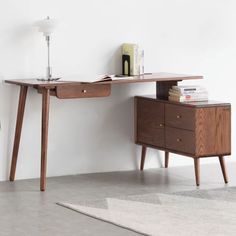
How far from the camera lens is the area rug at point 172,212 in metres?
4.48

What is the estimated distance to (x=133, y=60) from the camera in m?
6.02

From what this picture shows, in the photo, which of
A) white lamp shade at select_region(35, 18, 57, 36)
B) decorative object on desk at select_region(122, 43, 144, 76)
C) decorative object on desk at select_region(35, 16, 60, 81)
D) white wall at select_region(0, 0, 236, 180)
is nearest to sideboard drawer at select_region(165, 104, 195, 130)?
decorative object on desk at select_region(122, 43, 144, 76)

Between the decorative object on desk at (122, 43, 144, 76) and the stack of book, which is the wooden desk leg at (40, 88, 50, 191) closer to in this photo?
the decorative object on desk at (122, 43, 144, 76)

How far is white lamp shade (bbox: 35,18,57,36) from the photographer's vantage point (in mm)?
5672

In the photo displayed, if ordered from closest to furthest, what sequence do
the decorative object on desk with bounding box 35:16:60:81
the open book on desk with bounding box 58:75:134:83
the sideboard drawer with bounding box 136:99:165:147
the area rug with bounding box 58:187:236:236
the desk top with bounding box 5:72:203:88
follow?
the area rug with bounding box 58:187:236:236, the desk top with bounding box 5:72:203:88, the open book on desk with bounding box 58:75:134:83, the decorative object on desk with bounding box 35:16:60:81, the sideboard drawer with bounding box 136:99:165:147

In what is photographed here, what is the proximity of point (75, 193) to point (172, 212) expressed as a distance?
825 millimetres

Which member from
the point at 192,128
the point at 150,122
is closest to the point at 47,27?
the point at 150,122

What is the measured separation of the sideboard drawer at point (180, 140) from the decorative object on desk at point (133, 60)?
19.0 inches

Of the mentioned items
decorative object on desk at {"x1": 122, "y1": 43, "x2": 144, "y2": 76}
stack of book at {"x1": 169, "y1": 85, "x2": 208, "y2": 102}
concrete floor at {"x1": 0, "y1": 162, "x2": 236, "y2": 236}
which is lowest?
concrete floor at {"x1": 0, "y1": 162, "x2": 236, "y2": 236}

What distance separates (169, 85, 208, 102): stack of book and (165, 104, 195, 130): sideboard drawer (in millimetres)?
80

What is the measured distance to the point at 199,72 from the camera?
6.53 m

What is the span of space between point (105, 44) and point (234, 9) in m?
1.17

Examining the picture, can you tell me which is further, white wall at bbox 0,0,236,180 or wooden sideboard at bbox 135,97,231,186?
white wall at bbox 0,0,236,180

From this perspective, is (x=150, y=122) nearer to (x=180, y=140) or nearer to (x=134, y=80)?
(x=180, y=140)
